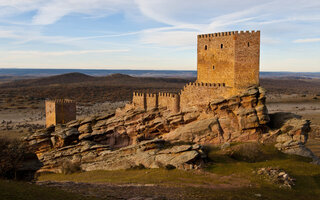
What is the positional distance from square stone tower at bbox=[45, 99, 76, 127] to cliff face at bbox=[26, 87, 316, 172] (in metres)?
3.85

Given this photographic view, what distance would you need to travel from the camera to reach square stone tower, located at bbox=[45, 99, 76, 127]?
37906mm

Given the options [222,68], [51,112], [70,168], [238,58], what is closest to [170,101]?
[222,68]

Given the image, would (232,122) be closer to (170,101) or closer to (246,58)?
(246,58)

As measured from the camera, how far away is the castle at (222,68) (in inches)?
1168

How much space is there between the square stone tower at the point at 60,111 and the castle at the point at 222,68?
43.9ft

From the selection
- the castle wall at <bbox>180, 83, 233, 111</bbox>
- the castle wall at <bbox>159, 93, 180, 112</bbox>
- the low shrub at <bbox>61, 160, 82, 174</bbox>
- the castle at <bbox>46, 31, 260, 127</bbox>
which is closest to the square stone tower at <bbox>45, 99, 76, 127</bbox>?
the low shrub at <bbox>61, 160, 82, 174</bbox>

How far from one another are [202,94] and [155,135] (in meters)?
6.59

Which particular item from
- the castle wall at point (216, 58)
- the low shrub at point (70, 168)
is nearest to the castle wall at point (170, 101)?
the castle wall at point (216, 58)

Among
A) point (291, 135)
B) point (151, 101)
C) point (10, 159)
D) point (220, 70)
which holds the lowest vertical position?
point (10, 159)

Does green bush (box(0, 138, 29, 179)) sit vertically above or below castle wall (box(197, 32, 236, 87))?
below

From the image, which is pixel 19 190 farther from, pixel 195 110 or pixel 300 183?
pixel 195 110

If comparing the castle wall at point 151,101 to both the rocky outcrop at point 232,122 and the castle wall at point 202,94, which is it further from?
the rocky outcrop at point 232,122

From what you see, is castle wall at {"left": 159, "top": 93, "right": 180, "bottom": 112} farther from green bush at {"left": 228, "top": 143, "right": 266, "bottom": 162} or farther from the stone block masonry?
green bush at {"left": 228, "top": 143, "right": 266, "bottom": 162}

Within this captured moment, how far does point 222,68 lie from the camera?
30766mm
